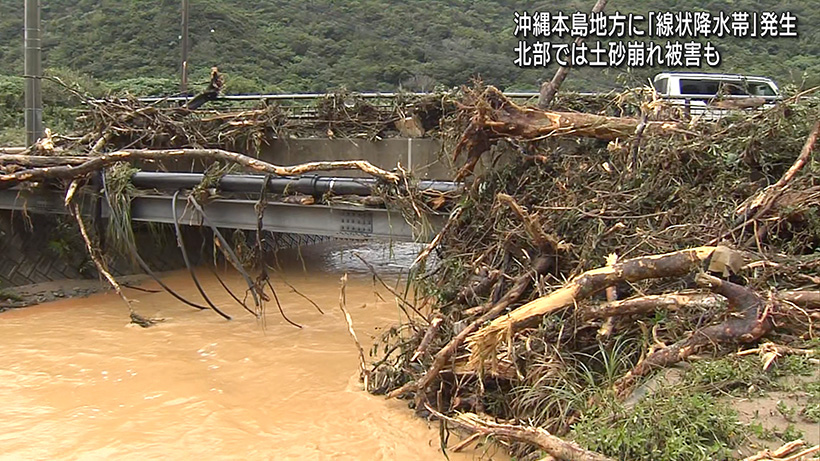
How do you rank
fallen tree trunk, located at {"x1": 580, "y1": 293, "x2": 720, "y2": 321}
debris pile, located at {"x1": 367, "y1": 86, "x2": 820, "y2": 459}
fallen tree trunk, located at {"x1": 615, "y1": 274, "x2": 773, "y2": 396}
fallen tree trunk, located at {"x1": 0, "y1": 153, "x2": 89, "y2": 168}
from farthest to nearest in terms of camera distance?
fallen tree trunk, located at {"x1": 0, "y1": 153, "x2": 89, "y2": 168}, fallen tree trunk, located at {"x1": 580, "y1": 293, "x2": 720, "y2": 321}, debris pile, located at {"x1": 367, "y1": 86, "x2": 820, "y2": 459}, fallen tree trunk, located at {"x1": 615, "y1": 274, "x2": 773, "y2": 396}

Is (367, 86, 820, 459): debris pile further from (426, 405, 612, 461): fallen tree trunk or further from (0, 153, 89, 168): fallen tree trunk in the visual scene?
(0, 153, 89, 168): fallen tree trunk

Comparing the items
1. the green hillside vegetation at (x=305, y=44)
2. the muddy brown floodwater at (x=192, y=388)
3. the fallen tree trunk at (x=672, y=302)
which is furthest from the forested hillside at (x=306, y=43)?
the fallen tree trunk at (x=672, y=302)

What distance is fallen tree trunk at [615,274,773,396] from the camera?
4.67 m

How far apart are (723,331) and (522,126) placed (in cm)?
312

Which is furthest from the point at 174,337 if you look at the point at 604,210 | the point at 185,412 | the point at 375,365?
the point at 604,210

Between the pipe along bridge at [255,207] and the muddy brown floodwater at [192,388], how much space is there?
135 centimetres

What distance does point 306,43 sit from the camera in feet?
126

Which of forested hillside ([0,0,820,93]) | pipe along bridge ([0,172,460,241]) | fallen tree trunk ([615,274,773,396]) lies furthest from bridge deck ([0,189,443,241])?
forested hillside ([0,0,820,93])

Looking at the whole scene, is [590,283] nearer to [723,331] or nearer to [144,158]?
[723,331]

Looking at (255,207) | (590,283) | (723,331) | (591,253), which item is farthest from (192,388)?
(723,331)

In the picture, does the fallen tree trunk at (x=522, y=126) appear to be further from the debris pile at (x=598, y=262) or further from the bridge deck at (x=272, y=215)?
the bridge deck at (x=272, y=215)

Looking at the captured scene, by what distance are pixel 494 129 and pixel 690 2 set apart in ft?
94.0

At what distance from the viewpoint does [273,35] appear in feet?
127

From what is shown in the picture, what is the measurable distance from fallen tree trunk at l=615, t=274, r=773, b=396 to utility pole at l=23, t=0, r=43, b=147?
33.1ft
